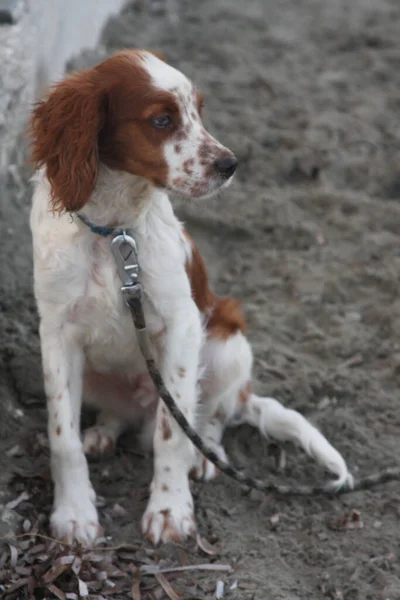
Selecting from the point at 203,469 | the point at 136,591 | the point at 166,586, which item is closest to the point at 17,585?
the point at 136,591

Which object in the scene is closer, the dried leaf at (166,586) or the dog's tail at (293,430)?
the dried leaf at (166,586)

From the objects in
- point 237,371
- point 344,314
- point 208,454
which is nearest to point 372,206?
point 344,314

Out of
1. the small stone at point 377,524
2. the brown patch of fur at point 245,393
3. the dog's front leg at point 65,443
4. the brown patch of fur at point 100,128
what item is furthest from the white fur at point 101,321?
the small stone at point 377,524

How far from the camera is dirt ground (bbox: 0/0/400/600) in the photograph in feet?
12.3

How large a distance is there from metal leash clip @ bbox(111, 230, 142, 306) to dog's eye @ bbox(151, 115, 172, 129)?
1.34 feet

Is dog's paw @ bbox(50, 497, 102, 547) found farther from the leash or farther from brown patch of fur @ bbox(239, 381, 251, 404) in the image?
brown patch of fur @ bbox(239, 381, 251, 404)

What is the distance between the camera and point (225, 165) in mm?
3332

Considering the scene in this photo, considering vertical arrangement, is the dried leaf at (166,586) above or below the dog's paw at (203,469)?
above

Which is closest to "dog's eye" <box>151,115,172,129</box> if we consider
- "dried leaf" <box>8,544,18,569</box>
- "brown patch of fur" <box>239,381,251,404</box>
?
"brown patch of fur" <box>239,381,251,404</box>

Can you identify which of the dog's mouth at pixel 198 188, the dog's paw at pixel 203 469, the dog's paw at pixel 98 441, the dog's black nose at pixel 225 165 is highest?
the dog's black nose at pixel 225 165

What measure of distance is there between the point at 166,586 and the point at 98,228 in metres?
1.23

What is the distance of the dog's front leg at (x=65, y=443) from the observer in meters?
3.66

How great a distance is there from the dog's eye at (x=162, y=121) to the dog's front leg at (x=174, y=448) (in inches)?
27.6

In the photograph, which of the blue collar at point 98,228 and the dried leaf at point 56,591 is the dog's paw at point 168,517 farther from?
the blue collar at point 98,228
